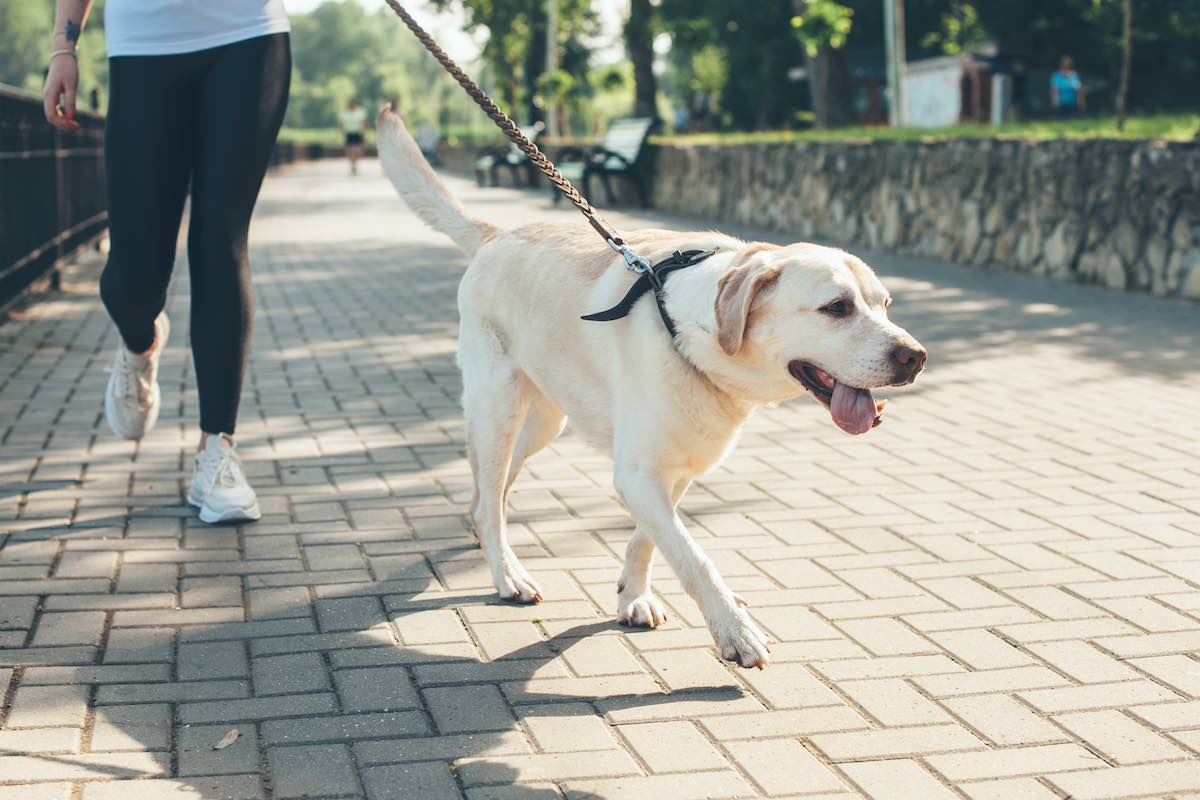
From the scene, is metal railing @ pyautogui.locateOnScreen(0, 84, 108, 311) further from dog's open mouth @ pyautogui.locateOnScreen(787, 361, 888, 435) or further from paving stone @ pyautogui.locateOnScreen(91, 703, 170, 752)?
dog's open mouth @ pyautogui.locateOnScreen(787, 361, 888, 435)

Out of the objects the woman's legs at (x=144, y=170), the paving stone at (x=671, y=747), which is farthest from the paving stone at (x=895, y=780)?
the woman's legs at (x=144, y=170)

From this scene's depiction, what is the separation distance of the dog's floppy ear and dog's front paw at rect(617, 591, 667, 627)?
83 cm

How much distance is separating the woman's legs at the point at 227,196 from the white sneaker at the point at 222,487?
83 millimetres

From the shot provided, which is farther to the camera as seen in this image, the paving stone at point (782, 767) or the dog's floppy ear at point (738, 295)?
the dog's floppy ear at point (738, 295)

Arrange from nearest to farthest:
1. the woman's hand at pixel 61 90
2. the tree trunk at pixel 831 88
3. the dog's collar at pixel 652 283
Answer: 1. the dog's collar at pixel 652 283
2. the woman's hand at pixel 61 90
3. the tree trunk at pixel 831 88

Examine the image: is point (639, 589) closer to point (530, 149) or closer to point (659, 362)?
point (659, 362)

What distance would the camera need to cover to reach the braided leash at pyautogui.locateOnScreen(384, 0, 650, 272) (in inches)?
Answer: 142

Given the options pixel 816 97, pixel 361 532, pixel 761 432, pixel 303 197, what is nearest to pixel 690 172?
pixel 816 97

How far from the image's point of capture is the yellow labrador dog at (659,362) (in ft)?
10.1

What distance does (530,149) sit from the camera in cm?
408

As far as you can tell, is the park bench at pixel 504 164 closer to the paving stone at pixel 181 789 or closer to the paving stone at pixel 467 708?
the paving stone at pixel 467 708

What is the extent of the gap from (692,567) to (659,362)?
0.50 m

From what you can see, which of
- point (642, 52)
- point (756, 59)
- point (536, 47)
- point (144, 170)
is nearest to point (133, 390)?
point (144, 170)

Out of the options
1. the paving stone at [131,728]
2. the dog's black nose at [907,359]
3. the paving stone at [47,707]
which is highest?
the dog's black nose at [907,359]
